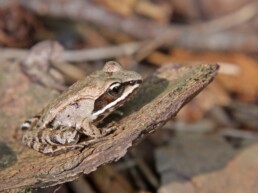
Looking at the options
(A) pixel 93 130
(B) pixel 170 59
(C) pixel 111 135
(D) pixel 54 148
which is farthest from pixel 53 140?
(B) pixel 170 59

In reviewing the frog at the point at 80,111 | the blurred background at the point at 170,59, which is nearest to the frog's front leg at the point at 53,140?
the frog at the point at 80,111

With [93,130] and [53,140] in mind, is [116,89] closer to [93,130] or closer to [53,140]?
[93,130]

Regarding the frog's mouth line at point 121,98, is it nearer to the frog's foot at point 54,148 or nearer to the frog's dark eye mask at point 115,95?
the frog's dark eye mask at point 115,95

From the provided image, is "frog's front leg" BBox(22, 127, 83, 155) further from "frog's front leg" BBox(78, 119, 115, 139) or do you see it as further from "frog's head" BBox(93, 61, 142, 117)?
"frog's head" BBox(93, 61, 142, 117)

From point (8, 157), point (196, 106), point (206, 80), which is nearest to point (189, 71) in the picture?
point (206, 80)

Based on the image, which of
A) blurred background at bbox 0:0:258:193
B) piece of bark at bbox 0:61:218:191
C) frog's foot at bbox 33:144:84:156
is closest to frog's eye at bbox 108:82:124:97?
piece of bark at bbox 0:61:218:191

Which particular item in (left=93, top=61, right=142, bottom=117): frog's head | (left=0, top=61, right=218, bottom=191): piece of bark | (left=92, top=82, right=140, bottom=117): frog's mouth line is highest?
(left=93, top=61, right=142, bottom=117): frog's head

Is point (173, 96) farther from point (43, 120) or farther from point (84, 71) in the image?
point (84, 71)
